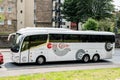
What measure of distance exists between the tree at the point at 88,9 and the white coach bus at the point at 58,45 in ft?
117

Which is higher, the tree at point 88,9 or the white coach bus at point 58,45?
the tree at point 88,9

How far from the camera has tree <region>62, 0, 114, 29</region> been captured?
2584 inches

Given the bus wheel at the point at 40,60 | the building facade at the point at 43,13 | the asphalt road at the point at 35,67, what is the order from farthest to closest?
the building facade at the point at 43,13, the bus wheel at the point at 40,60, the asphalt road at the point at 35,67

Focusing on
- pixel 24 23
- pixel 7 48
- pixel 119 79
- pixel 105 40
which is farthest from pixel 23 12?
pixel 119 79

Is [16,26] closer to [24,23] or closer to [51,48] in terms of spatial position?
[24,23]

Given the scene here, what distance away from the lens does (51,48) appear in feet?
85.6

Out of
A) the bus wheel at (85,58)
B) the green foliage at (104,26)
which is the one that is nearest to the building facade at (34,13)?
the green foliage at (104,26)

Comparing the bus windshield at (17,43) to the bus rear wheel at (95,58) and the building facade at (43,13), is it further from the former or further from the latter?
the building facade at (43,13)

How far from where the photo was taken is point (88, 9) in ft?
216

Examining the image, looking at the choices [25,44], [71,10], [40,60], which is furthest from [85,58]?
[71,10]

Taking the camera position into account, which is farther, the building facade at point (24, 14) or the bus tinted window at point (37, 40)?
the building facade at point (24, 14)

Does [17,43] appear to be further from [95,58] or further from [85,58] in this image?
[95,58]

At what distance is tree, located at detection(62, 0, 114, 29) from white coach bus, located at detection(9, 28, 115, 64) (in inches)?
1403

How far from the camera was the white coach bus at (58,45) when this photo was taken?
81.0ft
